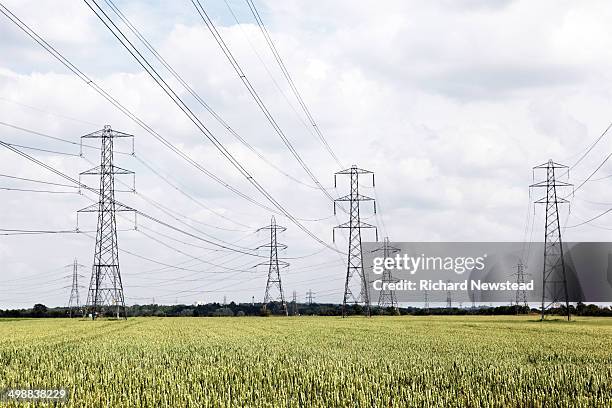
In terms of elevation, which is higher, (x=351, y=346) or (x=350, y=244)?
(x=350, y=244)

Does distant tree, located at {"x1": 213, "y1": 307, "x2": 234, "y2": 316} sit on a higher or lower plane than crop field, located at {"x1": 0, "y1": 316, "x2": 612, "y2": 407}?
lower

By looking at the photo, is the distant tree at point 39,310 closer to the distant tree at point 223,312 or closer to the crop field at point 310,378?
the distant tree at point 223,312

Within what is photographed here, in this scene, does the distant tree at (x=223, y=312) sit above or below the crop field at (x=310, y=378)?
below

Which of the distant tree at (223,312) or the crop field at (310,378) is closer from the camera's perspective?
the crop field at (310,378)

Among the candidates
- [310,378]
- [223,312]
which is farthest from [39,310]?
[310,378]

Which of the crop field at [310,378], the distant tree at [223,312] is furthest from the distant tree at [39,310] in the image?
the crop field at [310,378]

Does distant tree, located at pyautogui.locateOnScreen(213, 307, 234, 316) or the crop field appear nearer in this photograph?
the crop field

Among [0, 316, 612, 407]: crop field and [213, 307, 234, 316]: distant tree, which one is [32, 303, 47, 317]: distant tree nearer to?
[213, 307, 234, 316]: distant tree

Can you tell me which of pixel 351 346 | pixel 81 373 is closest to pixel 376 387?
pixel 81 373

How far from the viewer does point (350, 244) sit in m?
76.4

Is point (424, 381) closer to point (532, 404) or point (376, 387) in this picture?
point (376, 387)

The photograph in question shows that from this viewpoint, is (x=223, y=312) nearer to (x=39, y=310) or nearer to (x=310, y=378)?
(x=39, y=310)

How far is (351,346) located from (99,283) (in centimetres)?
4066

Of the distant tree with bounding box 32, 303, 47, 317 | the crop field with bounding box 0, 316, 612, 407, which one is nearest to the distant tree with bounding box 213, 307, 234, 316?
the distant tree with bounding box 32, 303, 47, 317
